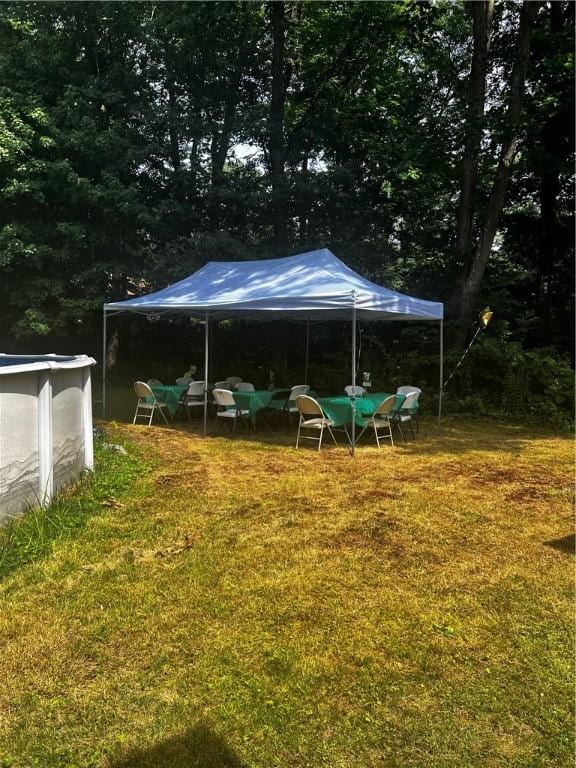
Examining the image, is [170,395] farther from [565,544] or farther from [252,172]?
[252,172]

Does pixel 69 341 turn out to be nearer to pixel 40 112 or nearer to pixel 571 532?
pixel 40 112

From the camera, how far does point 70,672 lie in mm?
2600

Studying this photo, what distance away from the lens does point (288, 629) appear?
9.81 feet

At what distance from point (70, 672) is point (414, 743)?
5.24ft

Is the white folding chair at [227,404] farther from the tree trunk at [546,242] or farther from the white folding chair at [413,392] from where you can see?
the tree trunk at [546,242]

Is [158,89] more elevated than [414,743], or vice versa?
[158,89]

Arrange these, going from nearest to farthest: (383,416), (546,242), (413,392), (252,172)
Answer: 1. (383,416)
2. (413,392)
3. (546,242)
4. (252,172)

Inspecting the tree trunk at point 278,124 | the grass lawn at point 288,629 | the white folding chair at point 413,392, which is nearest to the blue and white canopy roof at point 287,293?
the white folding chair at point 413,392

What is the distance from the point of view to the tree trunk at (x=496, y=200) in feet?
35.6

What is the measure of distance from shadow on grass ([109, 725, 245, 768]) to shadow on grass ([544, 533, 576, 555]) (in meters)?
3.05

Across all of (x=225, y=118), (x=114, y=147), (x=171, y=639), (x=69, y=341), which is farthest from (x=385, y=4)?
(x=171, y=639)

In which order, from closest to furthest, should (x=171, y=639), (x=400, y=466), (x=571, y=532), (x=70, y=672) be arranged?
(x=70, y=672) < (x=171, y=639) < (x=571, y=532) < (x=400, y=466)

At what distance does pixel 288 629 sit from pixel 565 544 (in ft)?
8.20

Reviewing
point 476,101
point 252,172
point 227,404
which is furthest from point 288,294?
point 252,172
